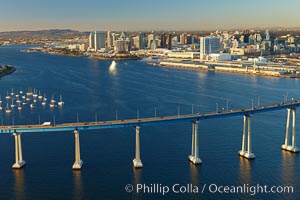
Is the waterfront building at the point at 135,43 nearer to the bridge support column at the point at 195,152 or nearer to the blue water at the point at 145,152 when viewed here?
the blue water at the point at 145,152

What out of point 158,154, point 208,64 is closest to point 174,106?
point 158,154

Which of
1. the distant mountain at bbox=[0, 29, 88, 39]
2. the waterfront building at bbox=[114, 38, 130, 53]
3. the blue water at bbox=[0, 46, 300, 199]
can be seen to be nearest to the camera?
the blue water at bbox=[0, 46, 300, 199]

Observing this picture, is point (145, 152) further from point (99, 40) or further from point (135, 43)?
point (99, 40)

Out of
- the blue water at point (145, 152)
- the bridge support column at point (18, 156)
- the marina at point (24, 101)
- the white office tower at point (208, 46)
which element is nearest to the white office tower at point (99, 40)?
the white office tower at point (208, 46)

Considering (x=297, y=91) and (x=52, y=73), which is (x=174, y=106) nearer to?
(x=297, y=91)

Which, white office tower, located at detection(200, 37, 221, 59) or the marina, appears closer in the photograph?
the marina

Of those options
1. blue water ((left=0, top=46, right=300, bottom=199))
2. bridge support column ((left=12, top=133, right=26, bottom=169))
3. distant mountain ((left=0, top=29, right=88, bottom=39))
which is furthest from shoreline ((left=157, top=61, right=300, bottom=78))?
distant mountain ((left=0, top=29, right=88, bottom=39))

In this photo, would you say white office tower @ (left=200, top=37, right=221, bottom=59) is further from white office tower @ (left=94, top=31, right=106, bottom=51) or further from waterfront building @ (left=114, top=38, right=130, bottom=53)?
white office tower @ (left=94, top=31, right=106, bottom=51)

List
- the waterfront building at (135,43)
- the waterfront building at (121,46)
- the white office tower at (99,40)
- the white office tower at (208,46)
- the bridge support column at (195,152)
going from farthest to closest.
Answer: the white office tower at (99,40)
the waterfront building at (135,43)
the waterfront building at (121,46)
the white office tower at (208,46)
the bridge support column at (195,152)
